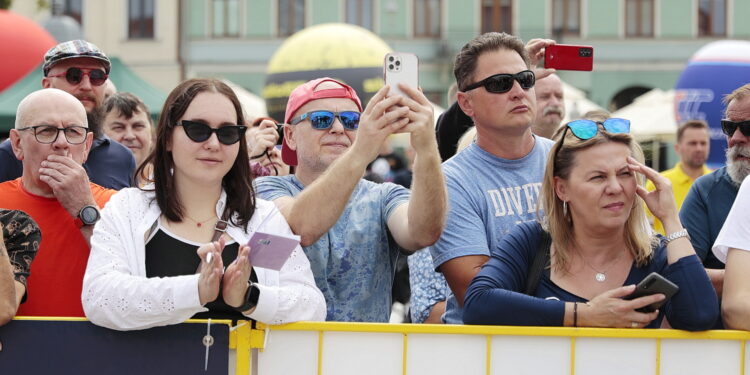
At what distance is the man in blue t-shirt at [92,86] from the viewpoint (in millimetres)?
4691

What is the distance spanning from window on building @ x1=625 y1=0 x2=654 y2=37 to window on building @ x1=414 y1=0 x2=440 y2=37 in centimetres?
579

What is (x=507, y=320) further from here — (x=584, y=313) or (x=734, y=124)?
(x=734, y=124)

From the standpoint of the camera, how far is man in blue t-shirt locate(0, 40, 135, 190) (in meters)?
4.69

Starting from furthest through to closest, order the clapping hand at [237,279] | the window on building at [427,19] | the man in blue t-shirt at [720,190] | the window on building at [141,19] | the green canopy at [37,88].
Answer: the window on building at [141,19], the window on building at [427,19], the green canopy at [37,88], the man in blue t-shirt at [720,190], the clapping hand at [237,279]

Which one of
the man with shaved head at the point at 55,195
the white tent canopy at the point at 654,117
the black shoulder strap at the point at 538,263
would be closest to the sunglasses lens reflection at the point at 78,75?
the man with shaved head at the point at 55,195

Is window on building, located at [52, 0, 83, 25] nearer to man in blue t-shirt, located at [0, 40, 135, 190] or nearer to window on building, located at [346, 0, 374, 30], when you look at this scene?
window on building, located at [346, 0, 374, 30]

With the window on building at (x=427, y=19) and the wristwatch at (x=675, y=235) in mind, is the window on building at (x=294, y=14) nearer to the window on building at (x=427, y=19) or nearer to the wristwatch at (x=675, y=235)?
the window on building at (x=427, y=19)

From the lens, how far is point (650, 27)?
32719 millimetres

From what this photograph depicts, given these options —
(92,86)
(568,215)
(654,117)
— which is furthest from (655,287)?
(654,117)

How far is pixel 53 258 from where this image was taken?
142 inches

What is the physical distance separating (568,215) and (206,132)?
114cm

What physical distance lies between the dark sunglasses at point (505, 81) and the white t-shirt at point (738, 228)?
0.90 metres

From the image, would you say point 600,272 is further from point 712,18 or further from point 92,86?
point 712,18

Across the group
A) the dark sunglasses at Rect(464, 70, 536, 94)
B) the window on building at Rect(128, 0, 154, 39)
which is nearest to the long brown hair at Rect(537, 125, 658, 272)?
the dark sunglasses at Rect(464, 70, 536, 94)
